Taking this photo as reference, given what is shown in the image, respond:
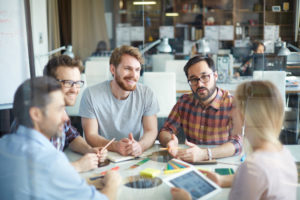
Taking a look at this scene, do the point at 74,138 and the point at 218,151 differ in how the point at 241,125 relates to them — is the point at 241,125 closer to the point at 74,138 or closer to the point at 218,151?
the point at 218,151

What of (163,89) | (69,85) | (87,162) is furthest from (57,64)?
(163,89)

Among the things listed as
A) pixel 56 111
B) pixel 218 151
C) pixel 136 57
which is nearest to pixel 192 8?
pixel 136 57

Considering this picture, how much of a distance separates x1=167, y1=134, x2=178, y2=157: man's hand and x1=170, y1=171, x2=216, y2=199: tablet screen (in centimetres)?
26

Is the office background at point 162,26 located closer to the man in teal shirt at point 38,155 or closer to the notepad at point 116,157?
the man in teal shirt at point 38,155

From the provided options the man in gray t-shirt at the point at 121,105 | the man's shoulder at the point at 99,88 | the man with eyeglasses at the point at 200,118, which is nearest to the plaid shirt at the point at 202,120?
the man with eyeglasses at the point at 200,118

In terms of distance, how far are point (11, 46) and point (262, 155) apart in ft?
2.50

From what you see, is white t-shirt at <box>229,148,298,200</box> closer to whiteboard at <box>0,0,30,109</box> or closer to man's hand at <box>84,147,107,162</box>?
man's hand at <box>84,147,107,162</box>

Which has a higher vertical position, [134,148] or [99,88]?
[99,88]

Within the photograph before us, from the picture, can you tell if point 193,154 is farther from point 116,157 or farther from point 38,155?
point 38,155

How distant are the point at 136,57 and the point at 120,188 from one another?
29.4 inches

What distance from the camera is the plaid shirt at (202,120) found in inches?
47.9

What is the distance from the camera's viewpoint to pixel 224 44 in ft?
17.1

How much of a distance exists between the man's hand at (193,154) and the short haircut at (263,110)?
29 cm

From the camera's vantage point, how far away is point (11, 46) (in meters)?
1.01
